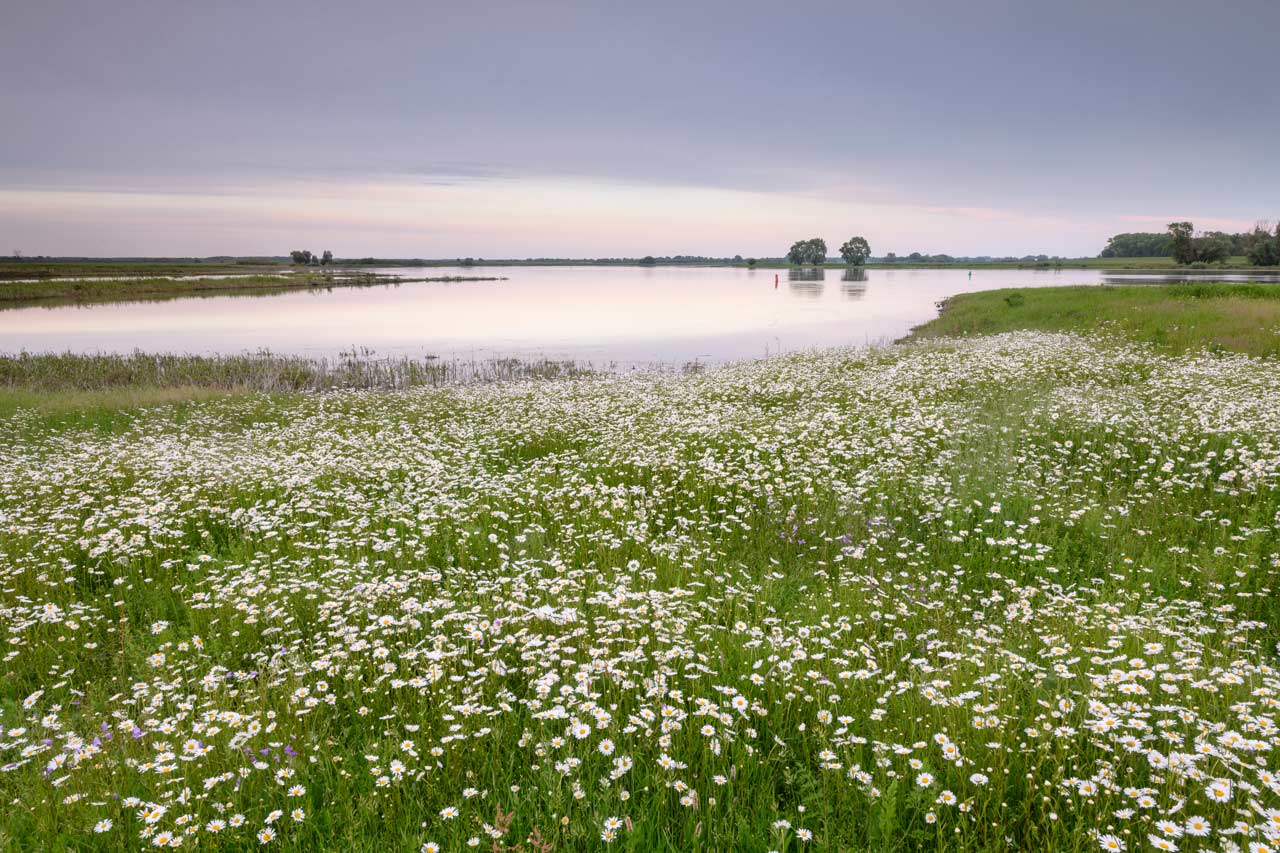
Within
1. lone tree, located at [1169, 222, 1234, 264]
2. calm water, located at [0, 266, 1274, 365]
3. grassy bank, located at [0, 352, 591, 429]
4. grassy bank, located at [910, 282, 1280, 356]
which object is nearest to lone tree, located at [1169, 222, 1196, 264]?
lone tree, located at [1169, 222, 1234, 264]

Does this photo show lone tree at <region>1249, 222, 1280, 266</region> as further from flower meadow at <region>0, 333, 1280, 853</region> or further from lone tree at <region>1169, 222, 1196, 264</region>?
flower meadow at <region>0, 333, 1280, 853</region>

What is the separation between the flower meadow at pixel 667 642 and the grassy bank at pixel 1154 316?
13.1 metres

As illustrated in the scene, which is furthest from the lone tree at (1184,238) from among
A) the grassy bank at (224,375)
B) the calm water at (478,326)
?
the grassy bank at (224,375)

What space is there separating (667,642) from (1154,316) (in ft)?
109

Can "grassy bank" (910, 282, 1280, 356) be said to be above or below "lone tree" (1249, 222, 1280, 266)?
below

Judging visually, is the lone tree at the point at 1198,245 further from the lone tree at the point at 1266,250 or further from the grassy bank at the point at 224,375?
the grassy bank at the point at 224,375

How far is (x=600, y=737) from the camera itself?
436 cm

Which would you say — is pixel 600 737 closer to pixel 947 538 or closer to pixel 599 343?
pixel 947 538

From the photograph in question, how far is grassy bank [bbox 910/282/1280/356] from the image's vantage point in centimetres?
2339

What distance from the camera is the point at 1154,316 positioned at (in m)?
29.2

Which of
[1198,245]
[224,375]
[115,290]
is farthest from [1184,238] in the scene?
[115,290]

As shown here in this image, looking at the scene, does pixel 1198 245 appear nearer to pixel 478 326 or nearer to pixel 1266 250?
pixel 1266 250

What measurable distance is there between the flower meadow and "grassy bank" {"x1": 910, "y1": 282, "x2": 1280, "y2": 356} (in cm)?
1309

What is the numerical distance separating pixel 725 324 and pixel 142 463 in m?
46.2
